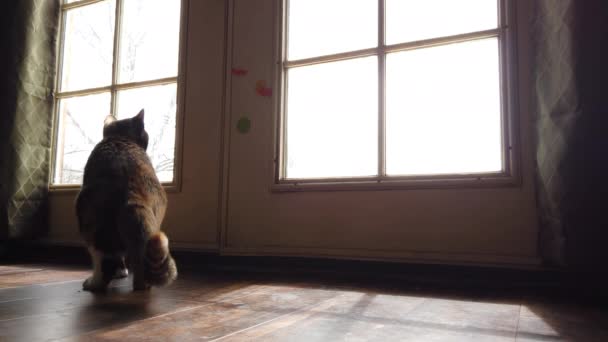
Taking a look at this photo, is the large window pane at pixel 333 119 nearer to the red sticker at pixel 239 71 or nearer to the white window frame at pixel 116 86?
the red sticker at pixel 239 71

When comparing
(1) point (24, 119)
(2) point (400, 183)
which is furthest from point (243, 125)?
(1) point (24, 119)

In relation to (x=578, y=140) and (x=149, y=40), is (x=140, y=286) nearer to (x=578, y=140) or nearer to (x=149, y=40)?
(x=578, y=140)

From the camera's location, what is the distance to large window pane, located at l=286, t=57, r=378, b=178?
7.36 ft

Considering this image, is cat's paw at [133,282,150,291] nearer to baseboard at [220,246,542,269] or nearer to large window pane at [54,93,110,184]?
baseboard at [220,246,542,269]

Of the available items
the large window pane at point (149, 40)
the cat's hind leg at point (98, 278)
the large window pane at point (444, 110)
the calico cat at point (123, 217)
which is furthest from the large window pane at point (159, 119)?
the large window pane at point (444, 110)

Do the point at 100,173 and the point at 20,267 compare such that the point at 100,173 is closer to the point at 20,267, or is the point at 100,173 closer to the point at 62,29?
the point at 20,267

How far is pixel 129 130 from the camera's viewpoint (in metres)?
1.96

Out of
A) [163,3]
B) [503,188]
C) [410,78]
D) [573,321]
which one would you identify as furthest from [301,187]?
[163,3]

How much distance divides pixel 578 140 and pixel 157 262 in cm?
144

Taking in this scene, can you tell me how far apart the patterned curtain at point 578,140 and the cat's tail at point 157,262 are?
1.32 meters

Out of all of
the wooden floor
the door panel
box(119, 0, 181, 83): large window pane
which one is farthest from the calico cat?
box(119, 0, 181, 83): large window pane

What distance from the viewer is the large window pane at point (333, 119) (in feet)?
7.36

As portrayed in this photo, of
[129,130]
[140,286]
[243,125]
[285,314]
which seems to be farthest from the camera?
[243,125]

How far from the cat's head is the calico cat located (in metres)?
0.20
